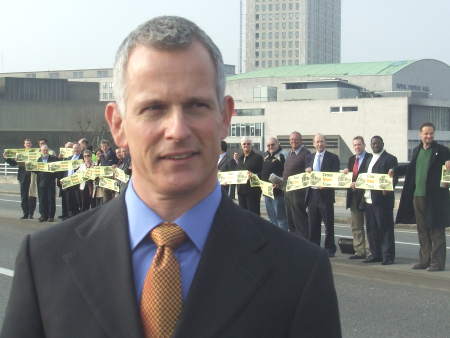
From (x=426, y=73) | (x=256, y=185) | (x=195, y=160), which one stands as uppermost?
(x=426, y=73)

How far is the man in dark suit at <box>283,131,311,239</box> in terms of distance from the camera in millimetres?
13914

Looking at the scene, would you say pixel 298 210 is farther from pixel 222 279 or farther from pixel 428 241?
pixel 222 279

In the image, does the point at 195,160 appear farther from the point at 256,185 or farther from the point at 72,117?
the point at 72,117

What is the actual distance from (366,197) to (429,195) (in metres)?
1.20

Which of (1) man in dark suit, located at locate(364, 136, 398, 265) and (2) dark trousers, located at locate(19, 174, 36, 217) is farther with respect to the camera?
(2) dark trousers, located at locate(19, 174, 36, 217)

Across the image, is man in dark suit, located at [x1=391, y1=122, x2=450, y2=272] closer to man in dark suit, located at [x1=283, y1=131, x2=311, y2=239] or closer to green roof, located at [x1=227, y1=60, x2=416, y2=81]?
man in dark suit, located at [x1=283, y1=131, x2=311, y2=239]

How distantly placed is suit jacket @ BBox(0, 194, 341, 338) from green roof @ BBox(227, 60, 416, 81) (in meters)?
132

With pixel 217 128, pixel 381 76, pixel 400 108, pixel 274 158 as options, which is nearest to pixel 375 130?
pixel 400 108

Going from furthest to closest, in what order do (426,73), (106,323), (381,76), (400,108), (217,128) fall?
1. (426,73)
2. (381,76)
3. (400,108)
4. (217,128)
5. (106,323)

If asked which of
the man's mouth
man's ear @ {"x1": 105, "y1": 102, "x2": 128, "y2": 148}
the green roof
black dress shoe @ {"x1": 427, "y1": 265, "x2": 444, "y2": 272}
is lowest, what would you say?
black dress shoe @ {"x1": 427, "y1": 265, "x2": 444, "y2": 272}

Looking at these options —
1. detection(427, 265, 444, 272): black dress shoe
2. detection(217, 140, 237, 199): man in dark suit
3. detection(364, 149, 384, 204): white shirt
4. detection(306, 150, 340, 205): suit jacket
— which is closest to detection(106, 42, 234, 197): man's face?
detection(427, 265, 444, 272): black dress shoe

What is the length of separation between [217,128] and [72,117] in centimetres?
10037

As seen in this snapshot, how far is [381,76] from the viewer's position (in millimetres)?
130875

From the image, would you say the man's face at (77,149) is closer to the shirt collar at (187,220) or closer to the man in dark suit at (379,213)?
the man in dark suit at (379,213)
